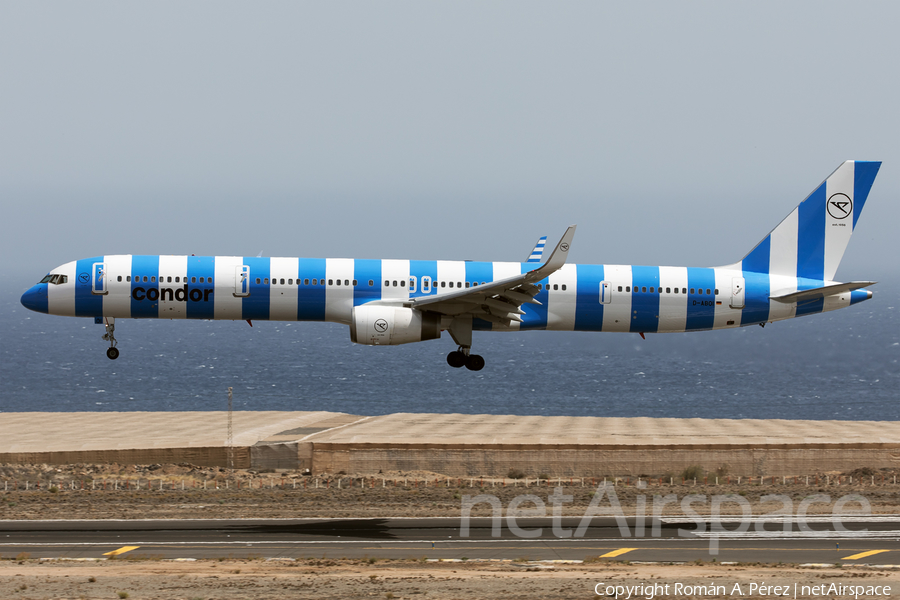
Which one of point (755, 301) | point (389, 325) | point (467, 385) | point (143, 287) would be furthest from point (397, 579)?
point (467, 385)

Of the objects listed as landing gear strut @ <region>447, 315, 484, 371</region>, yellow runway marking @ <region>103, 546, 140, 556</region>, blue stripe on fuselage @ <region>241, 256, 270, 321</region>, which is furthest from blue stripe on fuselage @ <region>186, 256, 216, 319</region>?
yellow runway marking @ <region>103, 546, 140, 556</region>

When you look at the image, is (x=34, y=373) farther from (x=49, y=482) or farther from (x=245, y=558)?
(x=245, y=558)

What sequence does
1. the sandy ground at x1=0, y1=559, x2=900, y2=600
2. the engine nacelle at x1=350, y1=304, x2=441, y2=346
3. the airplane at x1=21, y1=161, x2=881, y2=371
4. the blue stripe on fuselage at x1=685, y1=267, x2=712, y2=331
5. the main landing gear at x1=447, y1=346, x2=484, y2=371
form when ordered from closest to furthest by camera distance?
the sandy ground at x1=0, y1=559, x2=900, y2=600, the engine nacelle at x1=350, y1=304, x2=441, y2=346, the airplane at x1=21, y1=161, x2=881, y2=371, the main landing gear at x1=447, y1=346, x2=484, y2=371, the blue stripe on fuselage at x1=685, y1=267, x2=712, y2=331

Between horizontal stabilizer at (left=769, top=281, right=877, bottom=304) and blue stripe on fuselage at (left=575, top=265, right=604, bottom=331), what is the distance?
27.5 ft

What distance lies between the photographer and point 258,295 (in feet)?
138

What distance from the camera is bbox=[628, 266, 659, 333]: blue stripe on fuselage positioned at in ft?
142

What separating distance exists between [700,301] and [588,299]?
5311 millimetres

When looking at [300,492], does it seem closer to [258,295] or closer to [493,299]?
[258,295]

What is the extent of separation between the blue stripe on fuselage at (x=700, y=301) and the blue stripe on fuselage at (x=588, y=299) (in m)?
4.20

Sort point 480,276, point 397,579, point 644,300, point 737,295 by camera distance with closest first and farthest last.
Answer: point 397,579 < point 480,276 < point 644,300 < point 737,295

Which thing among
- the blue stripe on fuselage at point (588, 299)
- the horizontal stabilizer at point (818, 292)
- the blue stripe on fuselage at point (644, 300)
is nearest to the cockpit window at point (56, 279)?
the blue stripe on fuselage at point (588, 299)

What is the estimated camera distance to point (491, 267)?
42.9 metres

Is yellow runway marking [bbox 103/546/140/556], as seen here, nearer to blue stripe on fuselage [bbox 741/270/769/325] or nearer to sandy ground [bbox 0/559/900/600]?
sandy ground [bbox 0/559/900/600]

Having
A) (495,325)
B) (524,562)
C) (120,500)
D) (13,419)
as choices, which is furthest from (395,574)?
(13,419)
